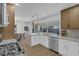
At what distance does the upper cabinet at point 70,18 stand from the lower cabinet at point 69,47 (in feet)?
1.38

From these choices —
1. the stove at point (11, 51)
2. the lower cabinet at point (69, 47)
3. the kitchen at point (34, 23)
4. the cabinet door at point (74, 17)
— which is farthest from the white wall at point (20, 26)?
the cabinet door at point (74, 17)

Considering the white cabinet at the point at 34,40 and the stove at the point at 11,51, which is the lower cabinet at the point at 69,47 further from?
the stove at the point at 11,51

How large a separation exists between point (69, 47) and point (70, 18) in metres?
0.77

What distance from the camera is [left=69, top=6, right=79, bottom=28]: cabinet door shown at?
7.82ft

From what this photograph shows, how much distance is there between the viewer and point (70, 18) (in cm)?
264

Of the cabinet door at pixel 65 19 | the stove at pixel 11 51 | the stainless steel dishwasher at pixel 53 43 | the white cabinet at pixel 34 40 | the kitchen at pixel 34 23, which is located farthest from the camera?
the stainless steel dishwasher at pixel 53 43

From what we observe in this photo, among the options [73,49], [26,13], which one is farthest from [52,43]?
[26,13]

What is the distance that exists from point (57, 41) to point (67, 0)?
2.20 metres

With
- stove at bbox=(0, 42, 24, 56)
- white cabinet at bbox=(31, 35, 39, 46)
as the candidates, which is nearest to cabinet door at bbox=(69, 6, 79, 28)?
white cabinet at bbox=(31, 35, 39, 46)

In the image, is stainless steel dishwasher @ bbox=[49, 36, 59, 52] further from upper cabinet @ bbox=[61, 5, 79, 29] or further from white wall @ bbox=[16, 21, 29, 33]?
white wall @ bbox=[16, 21, 29, 33]

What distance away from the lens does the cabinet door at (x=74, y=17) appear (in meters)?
2.38

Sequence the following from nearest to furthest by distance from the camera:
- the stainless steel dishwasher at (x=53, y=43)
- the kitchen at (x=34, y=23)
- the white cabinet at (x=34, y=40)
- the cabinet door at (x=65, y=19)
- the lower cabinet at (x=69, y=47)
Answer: the kitchen at (x=34, y=23)
the lower cabinet at (x=69, y=47)
the white cabinet at (x=34, y=40)
the cabinet door at (x=65, y=19)
the stainless steel dishwasher at (x=53, y=43)

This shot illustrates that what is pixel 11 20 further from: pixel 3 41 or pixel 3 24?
pixel 3 24

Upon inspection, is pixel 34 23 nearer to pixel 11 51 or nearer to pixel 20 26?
pixel 20 26
